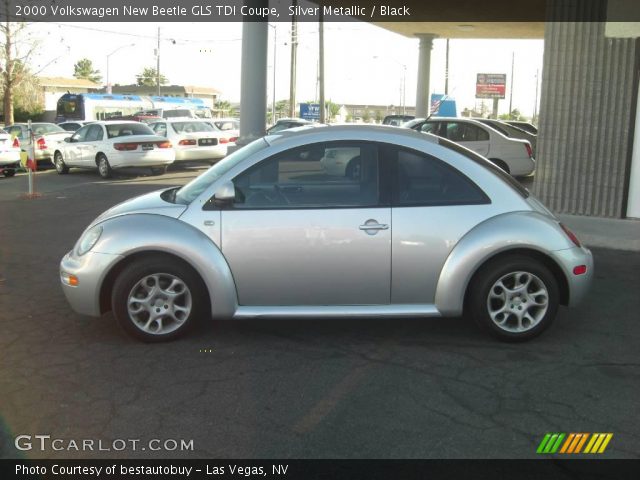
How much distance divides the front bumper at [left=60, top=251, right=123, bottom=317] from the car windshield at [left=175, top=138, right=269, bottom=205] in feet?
2.46

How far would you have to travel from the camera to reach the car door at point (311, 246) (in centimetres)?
508

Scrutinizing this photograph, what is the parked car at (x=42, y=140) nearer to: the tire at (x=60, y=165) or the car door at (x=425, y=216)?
the tire at (x=60, y=165)

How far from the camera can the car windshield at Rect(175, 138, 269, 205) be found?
17.7 ft

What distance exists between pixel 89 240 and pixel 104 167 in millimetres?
14259

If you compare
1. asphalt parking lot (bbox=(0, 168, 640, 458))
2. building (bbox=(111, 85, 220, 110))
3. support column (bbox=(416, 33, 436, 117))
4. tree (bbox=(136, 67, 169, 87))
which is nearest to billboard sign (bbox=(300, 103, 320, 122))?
support column (bbox=(416, 33, 436, 117))

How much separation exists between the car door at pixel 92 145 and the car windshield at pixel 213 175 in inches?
562

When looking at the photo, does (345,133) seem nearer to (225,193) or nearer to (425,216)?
(425,216)

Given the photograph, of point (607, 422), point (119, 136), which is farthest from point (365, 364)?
point (119, 136)

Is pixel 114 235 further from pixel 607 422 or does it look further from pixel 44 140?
pixel 44 140

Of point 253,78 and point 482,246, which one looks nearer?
point 482,246

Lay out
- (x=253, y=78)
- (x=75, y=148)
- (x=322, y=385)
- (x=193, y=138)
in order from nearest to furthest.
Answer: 1. (x=322, y=385)
2. (x=253, y=78)
3. (x=75, y=148)
4. (x=193, y=138)

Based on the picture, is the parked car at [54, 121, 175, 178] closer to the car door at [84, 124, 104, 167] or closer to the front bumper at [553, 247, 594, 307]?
the car door at [84, 124, 104, 167]

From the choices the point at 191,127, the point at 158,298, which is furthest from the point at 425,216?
the point at 191,127

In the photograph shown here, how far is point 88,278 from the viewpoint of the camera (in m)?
5.16
